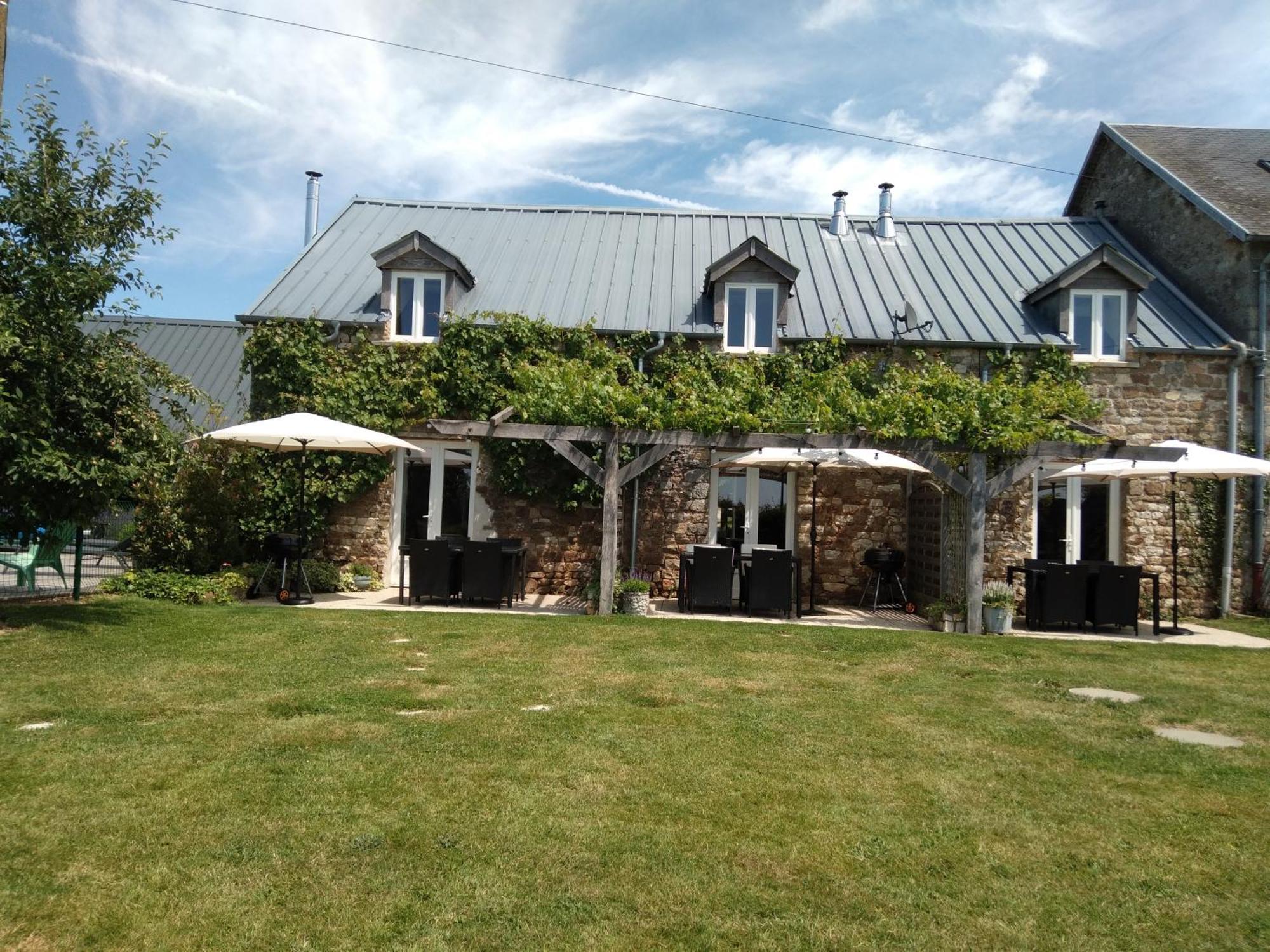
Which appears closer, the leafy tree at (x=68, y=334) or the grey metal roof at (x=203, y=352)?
the leafy tree at (x=68, y=334)

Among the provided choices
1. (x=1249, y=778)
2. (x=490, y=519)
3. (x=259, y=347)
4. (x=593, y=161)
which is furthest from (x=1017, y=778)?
(x=593, y=161)

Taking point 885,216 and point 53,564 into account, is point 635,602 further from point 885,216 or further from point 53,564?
point 885,216

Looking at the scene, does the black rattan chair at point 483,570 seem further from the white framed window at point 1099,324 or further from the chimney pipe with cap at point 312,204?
the chimney pipe with cap at point 312,204

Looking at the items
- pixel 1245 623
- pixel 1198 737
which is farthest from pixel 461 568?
pixel 1245 623

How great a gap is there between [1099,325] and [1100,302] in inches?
13.4

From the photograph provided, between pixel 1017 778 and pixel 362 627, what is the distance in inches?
244

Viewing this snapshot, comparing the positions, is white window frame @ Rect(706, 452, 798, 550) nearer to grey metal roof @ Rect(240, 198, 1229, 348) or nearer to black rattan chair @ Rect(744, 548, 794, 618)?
grey metal roof @ Rect(240, 198, 1229, 348)

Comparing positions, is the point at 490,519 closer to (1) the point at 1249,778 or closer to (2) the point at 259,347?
(2) the point at 259,347

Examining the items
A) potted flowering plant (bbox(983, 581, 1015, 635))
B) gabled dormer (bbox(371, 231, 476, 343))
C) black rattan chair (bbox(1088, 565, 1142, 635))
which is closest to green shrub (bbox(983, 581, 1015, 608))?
potted flowering plant (bbox(983, 581, 1015, 635))

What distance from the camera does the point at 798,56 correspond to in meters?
11.0

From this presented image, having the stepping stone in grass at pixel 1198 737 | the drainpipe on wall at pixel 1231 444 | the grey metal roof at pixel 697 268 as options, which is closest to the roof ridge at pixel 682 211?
the grey metal roof at pixel 697 268

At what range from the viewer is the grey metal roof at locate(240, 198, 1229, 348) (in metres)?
13.0

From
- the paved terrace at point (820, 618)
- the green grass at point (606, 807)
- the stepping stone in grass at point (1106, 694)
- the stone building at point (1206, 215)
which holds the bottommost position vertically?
the green grass at point (606, 807)

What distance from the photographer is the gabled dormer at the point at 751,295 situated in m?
12.8
